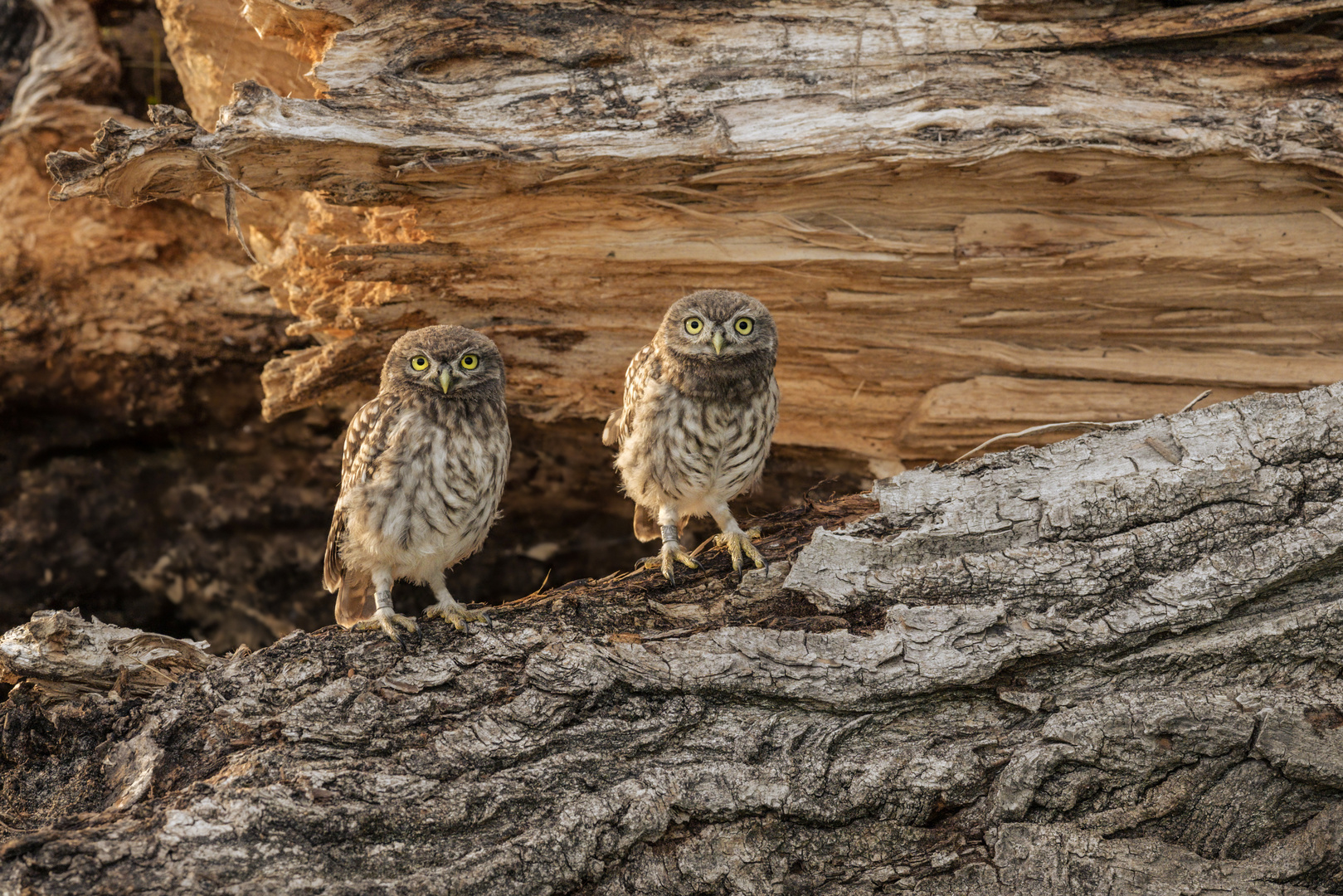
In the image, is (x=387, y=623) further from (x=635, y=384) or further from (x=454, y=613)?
(x=635, y=384)

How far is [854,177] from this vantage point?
4.13 m

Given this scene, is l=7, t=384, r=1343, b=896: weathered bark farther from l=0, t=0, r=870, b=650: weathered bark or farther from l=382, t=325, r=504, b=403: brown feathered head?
l=0, t=0, r=870, b=650: weathered bark

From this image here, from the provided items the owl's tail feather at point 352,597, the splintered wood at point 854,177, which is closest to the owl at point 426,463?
the owl's tail feather at point 352,597

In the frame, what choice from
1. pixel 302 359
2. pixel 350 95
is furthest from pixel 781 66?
pixel 302 359

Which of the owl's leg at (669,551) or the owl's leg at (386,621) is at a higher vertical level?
the owl's leg at (669,551)

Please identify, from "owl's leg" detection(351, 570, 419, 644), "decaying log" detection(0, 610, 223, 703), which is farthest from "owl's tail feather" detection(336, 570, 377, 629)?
"decaying log" detection(0, 610, 223, 703)

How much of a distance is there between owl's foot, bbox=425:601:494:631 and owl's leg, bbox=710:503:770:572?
96 centimetres

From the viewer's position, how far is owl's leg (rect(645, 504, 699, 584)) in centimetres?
380

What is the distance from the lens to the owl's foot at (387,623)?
347 centimetres

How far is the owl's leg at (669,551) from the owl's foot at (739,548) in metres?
0.14

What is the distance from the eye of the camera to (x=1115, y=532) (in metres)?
3.29

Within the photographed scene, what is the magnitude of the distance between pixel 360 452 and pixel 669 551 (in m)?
1.26

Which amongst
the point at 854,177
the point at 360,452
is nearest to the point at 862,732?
the point at 360,452

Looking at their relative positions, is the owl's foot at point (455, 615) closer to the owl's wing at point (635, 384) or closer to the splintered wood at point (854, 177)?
the owl's wing at point (635, 384)
